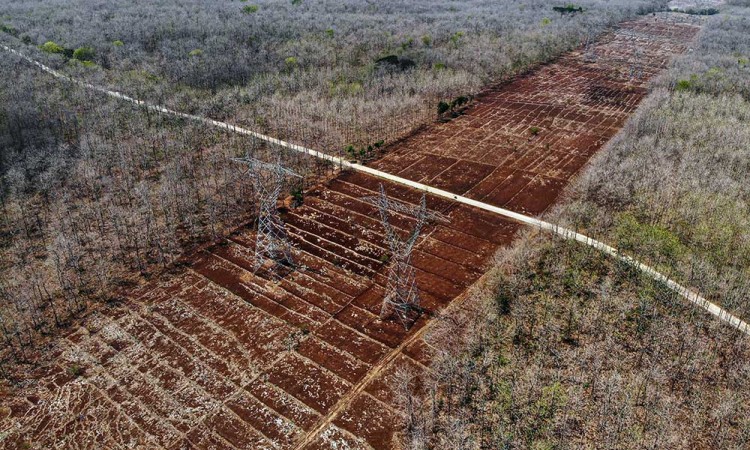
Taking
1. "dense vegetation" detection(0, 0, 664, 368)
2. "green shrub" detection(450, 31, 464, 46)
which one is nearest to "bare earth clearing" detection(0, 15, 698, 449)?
"dense vegetation" detection(0, 0, 664, 368)

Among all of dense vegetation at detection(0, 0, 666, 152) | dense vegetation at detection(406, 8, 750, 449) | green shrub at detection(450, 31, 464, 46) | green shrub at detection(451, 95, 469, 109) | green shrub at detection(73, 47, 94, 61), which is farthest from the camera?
green shrub at detection(450, 31, 464, 46)

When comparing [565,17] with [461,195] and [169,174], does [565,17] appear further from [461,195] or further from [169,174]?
[169,174]

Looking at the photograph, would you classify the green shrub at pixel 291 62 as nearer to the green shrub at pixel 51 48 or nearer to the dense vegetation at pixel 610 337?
the green shrub at pixel 51 48

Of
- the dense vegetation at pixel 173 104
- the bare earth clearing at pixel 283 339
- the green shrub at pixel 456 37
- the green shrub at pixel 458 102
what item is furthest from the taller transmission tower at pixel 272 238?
the green shrub at pixel 456 37

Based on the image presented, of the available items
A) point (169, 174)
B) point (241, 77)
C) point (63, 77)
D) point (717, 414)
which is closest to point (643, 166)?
point (717, 414)

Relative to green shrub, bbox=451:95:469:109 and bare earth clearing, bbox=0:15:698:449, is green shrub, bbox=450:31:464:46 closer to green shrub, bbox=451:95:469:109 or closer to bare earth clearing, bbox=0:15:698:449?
green shrub, bbox=451:95:469:109

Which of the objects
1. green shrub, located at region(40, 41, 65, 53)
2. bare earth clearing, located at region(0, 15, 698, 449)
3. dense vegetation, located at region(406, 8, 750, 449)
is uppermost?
green shrub, located at region(40, 41, 65, 53)
